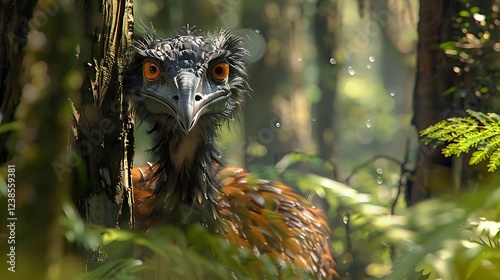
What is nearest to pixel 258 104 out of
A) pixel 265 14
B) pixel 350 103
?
pixel 265 14

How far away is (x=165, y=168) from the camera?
2508mm

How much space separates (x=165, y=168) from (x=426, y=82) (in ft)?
4.64

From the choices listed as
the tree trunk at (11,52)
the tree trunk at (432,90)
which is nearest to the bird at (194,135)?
the tree trunk at (11,52)

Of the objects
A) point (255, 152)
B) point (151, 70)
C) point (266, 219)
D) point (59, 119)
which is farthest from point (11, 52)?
point (255, 152)

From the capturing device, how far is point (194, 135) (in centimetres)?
247

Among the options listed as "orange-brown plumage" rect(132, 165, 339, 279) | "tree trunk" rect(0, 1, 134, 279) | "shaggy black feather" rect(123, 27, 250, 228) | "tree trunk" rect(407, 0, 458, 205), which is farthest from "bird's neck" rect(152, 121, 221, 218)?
"tree trunk" rect(407, 0, 458, 205)

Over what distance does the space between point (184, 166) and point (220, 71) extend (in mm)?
370

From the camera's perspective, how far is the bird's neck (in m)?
2.46

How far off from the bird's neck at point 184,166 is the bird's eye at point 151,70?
19 cm

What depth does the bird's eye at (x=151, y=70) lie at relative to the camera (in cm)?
236

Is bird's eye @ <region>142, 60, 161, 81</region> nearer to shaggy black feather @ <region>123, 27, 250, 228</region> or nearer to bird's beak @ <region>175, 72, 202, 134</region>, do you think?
shaggy black feather @ <region>123, 27, 250, 228</region>

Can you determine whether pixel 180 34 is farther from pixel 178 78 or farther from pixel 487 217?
pixel 487 217

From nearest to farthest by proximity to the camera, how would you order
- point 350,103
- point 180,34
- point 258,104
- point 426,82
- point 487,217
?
point 487,217, point 180,34, point 426,82, point 258,104, point 350,103

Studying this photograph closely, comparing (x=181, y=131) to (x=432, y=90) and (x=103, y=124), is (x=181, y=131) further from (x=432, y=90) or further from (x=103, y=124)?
(x=432, y=90)
